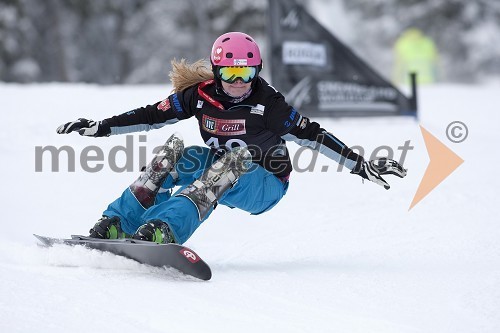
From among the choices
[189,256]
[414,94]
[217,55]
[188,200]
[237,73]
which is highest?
[414,94]

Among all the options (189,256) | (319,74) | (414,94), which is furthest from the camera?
(414,94)

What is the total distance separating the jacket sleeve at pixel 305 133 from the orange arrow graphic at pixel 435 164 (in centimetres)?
188

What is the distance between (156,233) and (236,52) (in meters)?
1.13

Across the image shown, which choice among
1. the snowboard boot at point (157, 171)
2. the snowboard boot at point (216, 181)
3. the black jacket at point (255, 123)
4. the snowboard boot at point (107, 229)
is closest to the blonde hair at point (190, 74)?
the black jacket at point (255, 123)

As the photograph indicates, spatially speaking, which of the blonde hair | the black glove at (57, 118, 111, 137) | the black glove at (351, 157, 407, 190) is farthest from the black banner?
the black glove at (351, 157, 407, 190)

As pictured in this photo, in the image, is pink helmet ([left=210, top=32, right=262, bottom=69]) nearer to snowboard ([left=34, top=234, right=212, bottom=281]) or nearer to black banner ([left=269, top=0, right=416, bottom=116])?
snowboard ([left=34, top=234, right=212, bottom=281])

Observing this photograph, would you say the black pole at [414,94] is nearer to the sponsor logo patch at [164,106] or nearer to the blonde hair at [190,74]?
the blonde hair at [190,74]

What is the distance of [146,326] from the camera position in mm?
2783

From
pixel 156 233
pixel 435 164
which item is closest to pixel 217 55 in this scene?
pixel 156 233

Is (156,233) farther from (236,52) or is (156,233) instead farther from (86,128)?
(236,52)

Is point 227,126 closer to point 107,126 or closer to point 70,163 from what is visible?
point 107,126

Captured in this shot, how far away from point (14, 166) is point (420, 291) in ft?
15.5

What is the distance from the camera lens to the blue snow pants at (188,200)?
3.85 m

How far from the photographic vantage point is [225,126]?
165 inches
